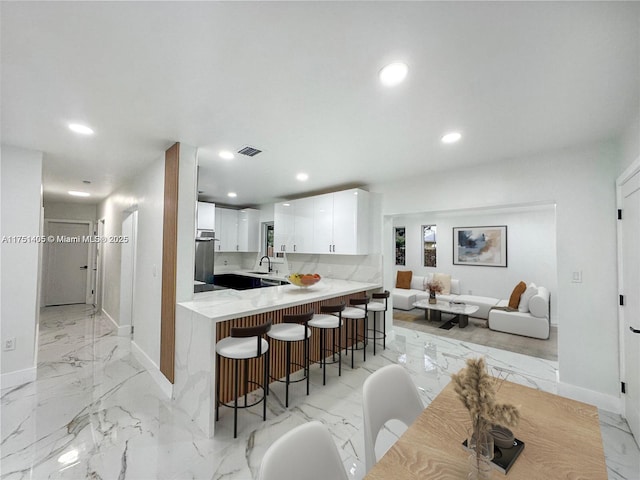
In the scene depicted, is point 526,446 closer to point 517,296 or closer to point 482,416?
point 482,416

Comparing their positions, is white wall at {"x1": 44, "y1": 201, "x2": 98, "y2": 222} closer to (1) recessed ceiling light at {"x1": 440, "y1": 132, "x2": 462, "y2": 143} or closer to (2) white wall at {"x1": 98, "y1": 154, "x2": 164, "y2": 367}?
(2) white wall at {"x1": 98, "y1": 154, "x2": 164, "y2": 367}

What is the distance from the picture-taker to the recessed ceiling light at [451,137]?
2.44 metres

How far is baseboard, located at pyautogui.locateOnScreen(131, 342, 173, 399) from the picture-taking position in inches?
105

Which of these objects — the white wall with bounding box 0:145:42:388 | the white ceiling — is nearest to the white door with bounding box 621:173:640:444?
the white ceiling

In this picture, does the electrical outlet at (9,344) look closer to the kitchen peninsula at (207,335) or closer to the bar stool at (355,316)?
the kitchen peninsula at (207,335)

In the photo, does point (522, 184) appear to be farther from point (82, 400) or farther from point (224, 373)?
point (82, 400)

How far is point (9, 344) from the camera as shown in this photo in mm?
2846

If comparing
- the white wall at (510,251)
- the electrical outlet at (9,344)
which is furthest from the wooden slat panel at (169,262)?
the white wall at (510,251)

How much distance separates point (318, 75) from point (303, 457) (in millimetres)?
1854

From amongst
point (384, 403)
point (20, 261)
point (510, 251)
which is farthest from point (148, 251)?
point (510, 251)

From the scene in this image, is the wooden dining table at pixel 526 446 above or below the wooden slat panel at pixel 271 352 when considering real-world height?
above

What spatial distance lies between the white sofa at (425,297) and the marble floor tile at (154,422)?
6.27 ft

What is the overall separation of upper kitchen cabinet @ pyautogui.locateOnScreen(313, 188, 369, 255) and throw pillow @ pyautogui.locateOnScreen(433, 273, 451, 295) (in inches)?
129

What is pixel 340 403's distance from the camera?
8.36 feet
